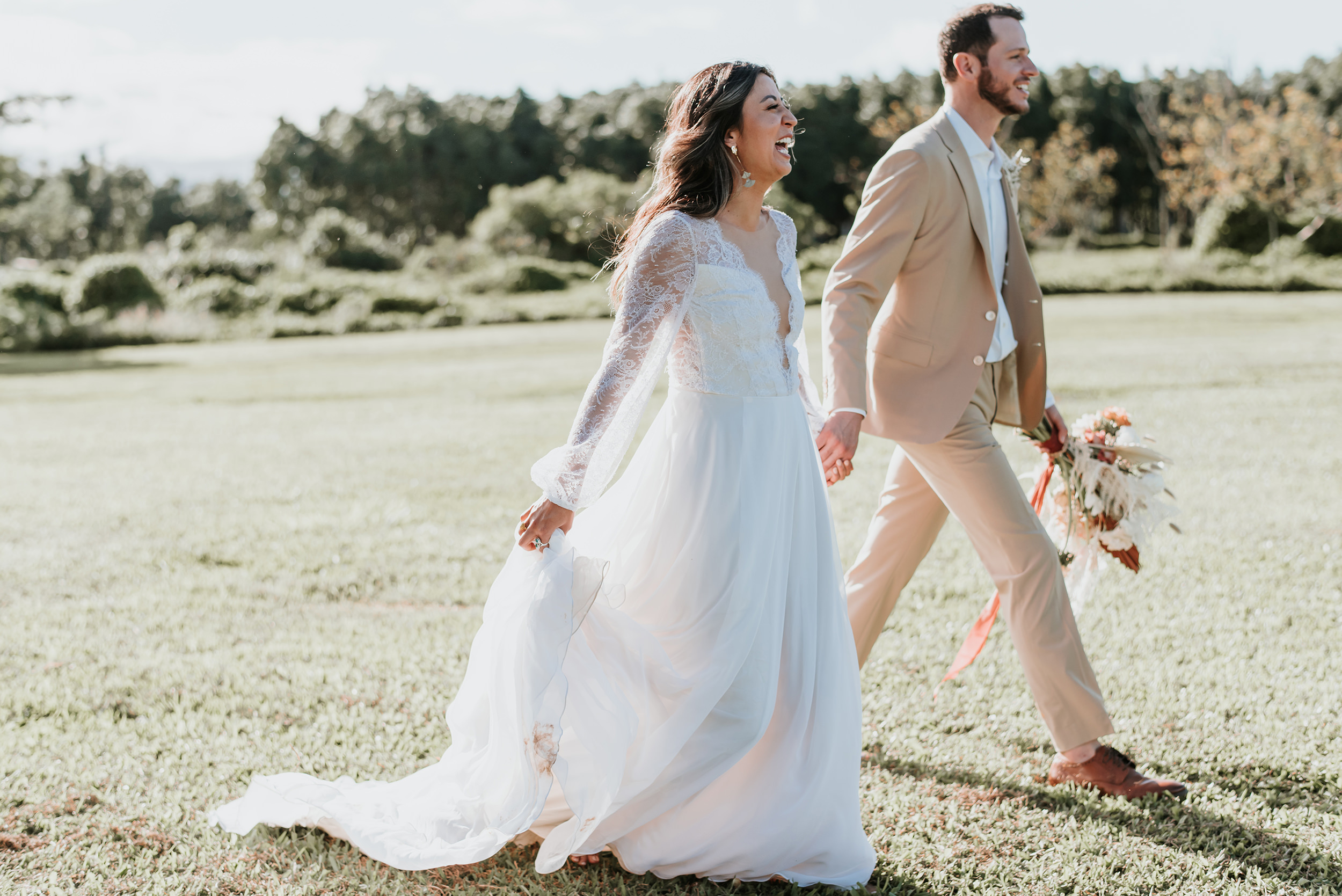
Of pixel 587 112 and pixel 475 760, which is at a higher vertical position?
pixel 587 112

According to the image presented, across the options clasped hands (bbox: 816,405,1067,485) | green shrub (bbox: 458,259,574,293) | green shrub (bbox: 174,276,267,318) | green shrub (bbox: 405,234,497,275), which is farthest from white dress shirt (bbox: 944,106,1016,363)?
green shrub (bbox: 405,234,497,275)

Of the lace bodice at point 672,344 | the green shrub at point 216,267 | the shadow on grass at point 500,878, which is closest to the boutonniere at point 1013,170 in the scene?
the lace bodice at point 672,344

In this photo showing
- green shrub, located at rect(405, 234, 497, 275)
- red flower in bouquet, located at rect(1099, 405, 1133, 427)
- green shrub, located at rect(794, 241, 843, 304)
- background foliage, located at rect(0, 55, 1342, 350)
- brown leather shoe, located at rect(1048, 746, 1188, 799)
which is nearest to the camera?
brown leather shoe, located at rect(1048, 746, 1188, 799)

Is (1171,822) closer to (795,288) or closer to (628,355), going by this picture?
(795,288)

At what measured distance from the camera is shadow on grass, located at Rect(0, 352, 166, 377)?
21156mm

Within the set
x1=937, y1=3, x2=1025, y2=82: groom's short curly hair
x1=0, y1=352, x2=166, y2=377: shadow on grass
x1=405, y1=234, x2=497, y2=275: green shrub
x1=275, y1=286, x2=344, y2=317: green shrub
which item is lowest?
x1=0, y1=352, x2=166, y2=377: shadow on grass

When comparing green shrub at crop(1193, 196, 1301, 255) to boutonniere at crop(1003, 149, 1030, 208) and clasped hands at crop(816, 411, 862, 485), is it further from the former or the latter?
clasped hands at crop(816, 411, 862, 485)

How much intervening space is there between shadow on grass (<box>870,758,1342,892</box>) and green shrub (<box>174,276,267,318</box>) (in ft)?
97.2

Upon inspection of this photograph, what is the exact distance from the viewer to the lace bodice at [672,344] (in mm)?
3084

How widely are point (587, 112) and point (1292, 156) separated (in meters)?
34.3

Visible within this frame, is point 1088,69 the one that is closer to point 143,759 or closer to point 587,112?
point 587,112

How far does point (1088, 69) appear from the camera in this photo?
57.7m

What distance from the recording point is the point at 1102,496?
418 cm

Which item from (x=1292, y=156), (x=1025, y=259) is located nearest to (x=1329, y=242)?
(x=1292, y=156)
